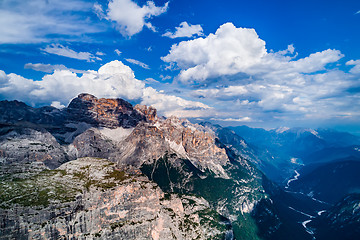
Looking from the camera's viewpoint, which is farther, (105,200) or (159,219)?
(159,219)

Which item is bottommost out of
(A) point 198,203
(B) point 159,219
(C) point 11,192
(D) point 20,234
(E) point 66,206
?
(A) point 198,203

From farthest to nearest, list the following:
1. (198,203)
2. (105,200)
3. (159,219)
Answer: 1. (198,203)
2. (159,219)
3. (105,200)

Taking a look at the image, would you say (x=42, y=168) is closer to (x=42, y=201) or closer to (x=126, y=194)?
(x=42, y=201)

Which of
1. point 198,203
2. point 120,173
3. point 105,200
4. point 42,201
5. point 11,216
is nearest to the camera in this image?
point 11,216

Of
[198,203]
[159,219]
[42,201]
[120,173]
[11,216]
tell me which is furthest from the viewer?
[198,203]

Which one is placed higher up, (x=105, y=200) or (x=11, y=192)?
(x=11, y=192)

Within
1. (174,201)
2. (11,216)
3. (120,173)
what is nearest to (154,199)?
(174,201)

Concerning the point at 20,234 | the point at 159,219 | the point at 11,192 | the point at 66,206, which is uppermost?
the point at 11,192

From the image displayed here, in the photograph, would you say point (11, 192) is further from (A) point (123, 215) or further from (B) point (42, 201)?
(A) point (123, 215)

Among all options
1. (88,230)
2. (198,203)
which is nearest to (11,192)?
(88,230)
